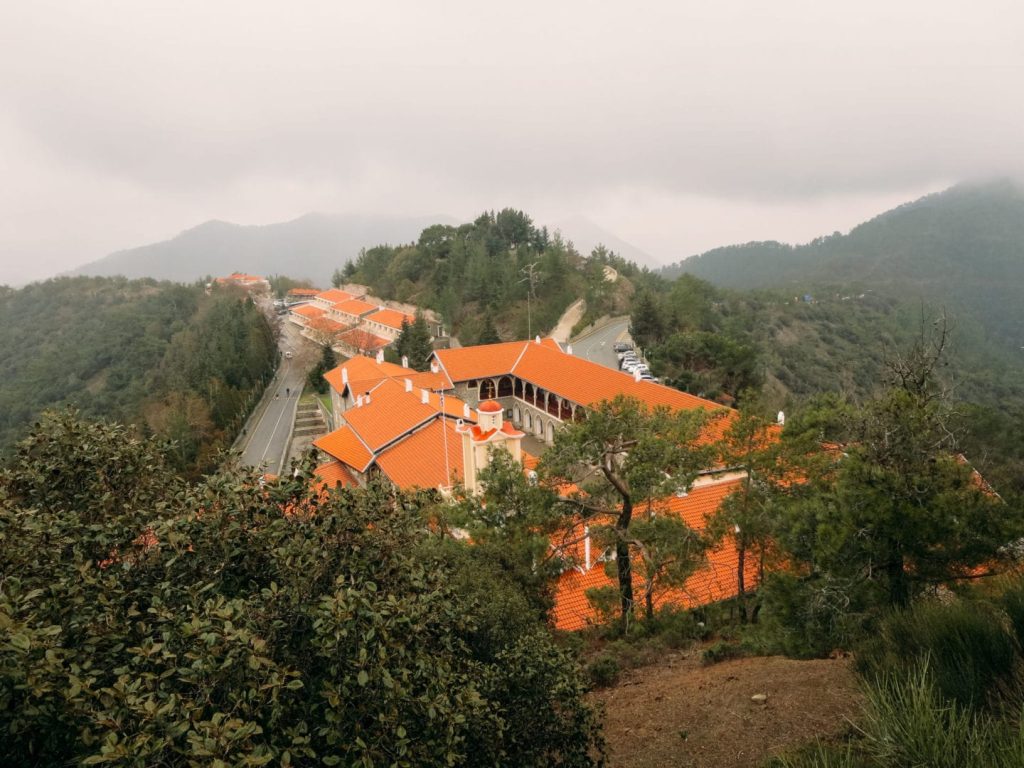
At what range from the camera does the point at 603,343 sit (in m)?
52.3

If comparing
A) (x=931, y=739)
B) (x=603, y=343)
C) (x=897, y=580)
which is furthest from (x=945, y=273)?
(x=931, y=739)

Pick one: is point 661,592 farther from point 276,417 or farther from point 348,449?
point 276,417

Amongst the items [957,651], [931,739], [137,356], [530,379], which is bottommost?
[957,651]

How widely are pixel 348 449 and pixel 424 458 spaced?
5.27 meters

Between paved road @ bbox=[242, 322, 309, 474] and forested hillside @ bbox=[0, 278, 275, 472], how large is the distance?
157cm

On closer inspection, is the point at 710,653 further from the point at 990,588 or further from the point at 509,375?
the point at 509,375

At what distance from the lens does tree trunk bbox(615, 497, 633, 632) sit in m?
12.2

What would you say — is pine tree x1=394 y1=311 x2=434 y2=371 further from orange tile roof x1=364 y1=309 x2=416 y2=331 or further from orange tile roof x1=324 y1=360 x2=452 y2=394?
orange tile roof x1=324 y1=360 x2=452 y2=394

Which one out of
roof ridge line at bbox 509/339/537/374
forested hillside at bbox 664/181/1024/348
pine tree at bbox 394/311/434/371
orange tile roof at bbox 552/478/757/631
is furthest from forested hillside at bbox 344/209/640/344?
forested hillside at bbox 664/181/1024/348

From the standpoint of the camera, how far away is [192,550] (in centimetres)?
514

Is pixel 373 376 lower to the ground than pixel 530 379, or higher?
higher

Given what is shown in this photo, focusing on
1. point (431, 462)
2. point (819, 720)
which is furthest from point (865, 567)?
point (431, 462)

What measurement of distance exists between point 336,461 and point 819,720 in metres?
23.1

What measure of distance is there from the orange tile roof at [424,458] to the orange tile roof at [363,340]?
31181 mm
